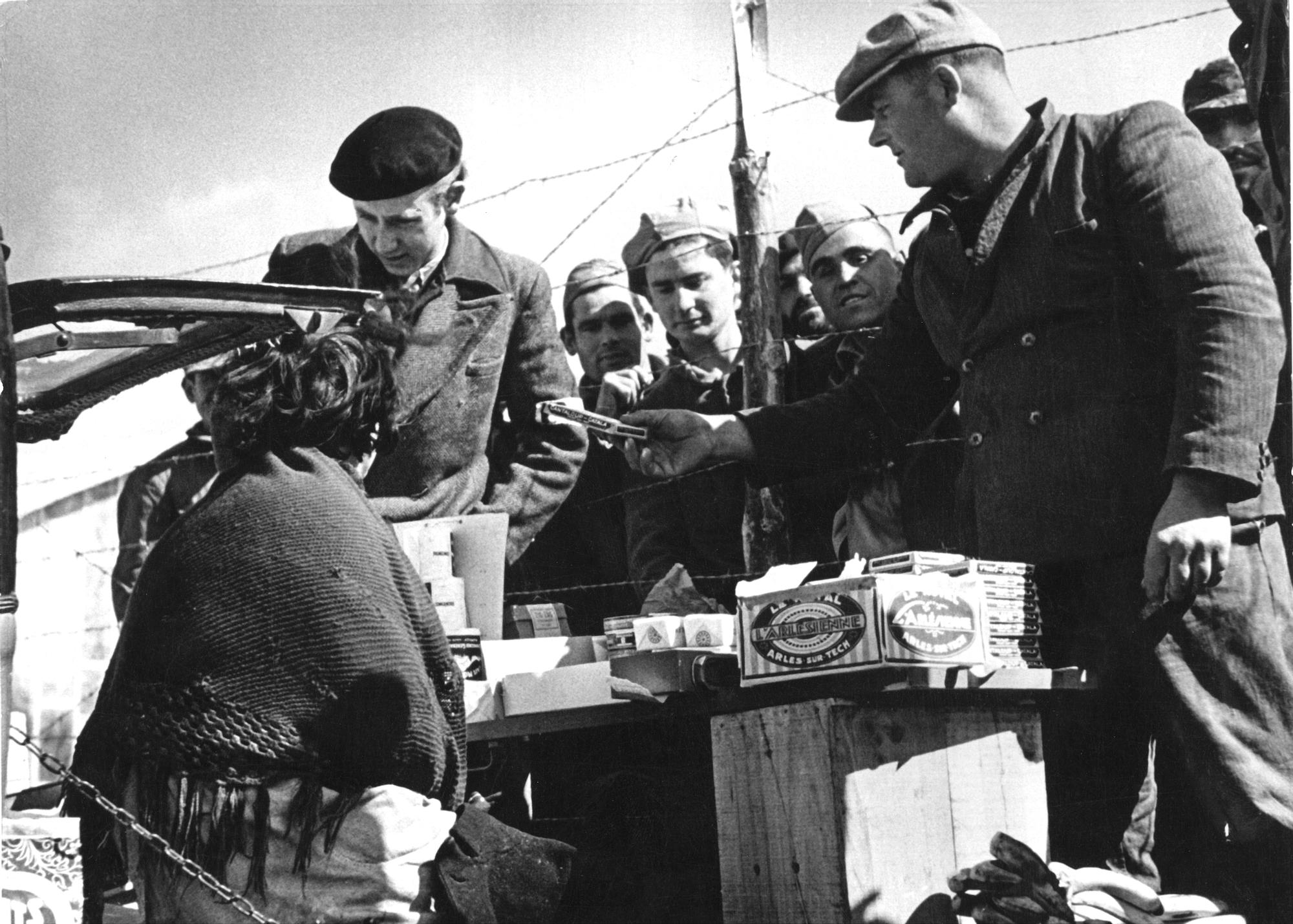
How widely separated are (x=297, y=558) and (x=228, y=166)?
114 inches

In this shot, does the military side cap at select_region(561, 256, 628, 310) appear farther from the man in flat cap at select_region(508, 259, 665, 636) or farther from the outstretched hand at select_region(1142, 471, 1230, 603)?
the outstretched hand at select_region(1142, 471, 1230, 603)

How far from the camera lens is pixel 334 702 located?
2951 millimetres

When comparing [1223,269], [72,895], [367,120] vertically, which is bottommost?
[72,895]

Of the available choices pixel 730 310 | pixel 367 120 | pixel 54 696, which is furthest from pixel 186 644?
pixel 54 696

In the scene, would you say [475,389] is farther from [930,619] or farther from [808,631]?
[930,619]

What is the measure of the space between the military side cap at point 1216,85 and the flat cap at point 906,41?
3.90 feet

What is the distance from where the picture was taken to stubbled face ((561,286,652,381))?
5570 millimetres

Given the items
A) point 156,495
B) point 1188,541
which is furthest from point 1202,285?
point 156,495

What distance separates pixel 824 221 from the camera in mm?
4832

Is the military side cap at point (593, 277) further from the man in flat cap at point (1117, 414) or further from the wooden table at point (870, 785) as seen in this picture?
the wooden table at point (870, 785)

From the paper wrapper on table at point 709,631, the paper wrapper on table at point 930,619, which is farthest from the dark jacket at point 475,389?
the paper wrapper on table at point 930,619

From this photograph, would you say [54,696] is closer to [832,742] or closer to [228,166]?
[228,166]

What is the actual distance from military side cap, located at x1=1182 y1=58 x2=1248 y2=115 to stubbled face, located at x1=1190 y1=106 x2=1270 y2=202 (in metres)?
0.02

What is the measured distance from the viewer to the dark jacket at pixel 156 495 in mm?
6164
